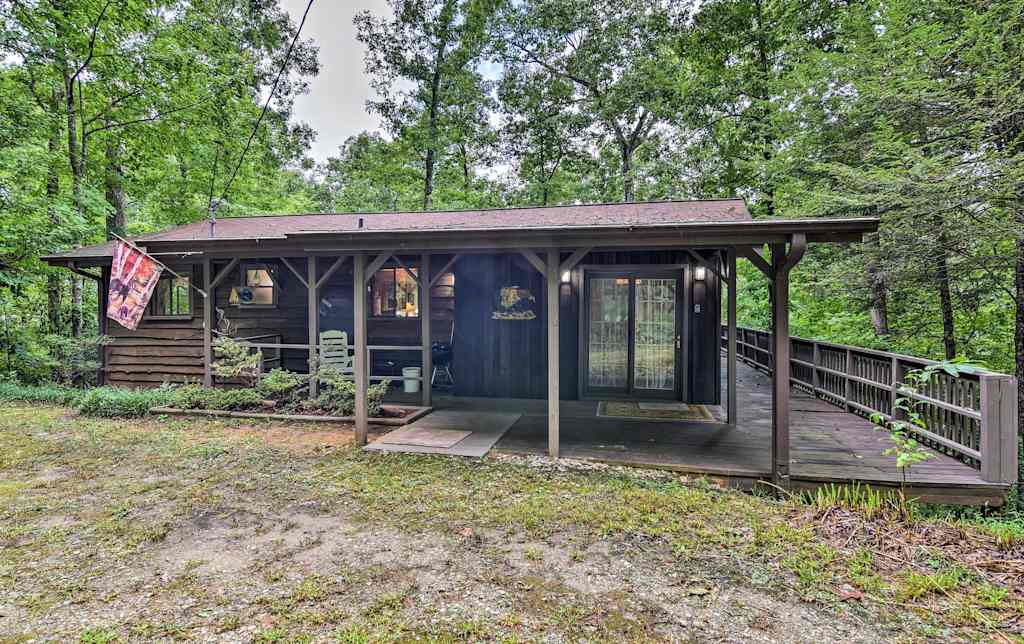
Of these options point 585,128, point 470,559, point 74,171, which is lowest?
point 470,559

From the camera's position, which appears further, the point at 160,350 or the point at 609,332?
the point at 160,350

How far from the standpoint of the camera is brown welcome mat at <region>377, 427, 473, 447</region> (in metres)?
5.23

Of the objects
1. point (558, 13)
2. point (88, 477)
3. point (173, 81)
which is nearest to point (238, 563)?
point (88, 477)

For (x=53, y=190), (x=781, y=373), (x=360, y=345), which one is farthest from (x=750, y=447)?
(x=53, y=190)

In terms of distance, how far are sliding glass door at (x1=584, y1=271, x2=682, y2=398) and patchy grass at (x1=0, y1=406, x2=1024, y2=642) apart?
3075 mm

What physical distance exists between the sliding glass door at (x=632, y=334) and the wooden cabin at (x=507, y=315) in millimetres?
21

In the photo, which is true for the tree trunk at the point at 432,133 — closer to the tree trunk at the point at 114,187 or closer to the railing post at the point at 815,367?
the tree trunk at the point at 114,187

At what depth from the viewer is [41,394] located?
298 inches

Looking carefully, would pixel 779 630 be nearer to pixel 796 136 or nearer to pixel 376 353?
pixel 376 353

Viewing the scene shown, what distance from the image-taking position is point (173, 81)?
10.1 m

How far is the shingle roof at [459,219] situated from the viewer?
671cm

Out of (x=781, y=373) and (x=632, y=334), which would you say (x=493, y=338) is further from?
(x=781, y=373)

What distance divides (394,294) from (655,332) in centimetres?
425

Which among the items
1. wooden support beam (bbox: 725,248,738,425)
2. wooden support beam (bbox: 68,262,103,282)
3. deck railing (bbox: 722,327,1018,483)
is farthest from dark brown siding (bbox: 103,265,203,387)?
deck railing (bbox: 722,327,1018,483)
